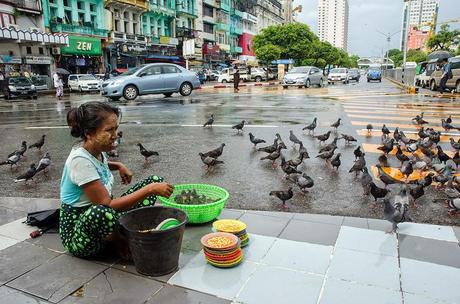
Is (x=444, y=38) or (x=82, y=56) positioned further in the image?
(x=444, y=38)

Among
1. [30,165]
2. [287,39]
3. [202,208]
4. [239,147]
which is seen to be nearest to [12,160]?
[30,165]

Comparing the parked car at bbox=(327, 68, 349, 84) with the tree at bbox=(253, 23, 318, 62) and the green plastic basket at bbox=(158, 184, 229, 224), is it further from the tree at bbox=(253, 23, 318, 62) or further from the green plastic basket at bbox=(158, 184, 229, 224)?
the green plastic basket at bbox=(158, 184, 229, 224)

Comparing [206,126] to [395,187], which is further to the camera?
[206,126]

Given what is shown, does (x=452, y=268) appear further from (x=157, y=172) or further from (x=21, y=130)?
A: (x=21, y=130)

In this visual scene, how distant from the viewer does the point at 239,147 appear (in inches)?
318

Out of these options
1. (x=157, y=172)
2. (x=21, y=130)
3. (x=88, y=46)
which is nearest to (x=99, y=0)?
(x=88, y=46)

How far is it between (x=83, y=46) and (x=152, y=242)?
116ft

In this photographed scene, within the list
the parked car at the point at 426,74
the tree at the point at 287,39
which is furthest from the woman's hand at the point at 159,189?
the tree at the point at 287,39

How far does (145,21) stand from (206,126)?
123 ft

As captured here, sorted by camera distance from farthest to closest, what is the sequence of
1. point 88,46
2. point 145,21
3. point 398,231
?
point 145,21
point 88,46
point 398,231

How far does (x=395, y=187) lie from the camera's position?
17.8 feet

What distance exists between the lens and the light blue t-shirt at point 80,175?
2889 mm

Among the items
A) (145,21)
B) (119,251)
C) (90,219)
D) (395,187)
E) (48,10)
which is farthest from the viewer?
(145,21)

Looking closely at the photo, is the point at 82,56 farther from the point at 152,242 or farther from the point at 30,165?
the point at 152,242
